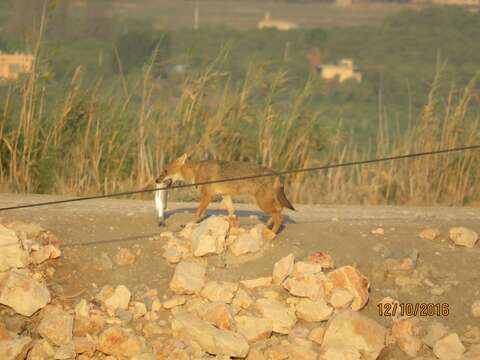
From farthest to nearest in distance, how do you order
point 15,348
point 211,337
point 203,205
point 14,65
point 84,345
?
point 14,65
point 203,205
point 211,337
point 84,345
point 15,348

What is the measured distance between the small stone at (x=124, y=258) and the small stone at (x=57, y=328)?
0.88m

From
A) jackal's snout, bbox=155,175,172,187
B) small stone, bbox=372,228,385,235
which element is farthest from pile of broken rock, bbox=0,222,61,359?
small stone, bbox=372,228,385,235

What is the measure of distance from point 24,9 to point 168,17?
192ft

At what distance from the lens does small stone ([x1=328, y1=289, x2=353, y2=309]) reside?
26.1 ft

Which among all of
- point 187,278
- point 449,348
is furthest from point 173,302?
point 449,348

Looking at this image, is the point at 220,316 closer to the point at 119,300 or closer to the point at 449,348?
the point at 119,300

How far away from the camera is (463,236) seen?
8.99 metres

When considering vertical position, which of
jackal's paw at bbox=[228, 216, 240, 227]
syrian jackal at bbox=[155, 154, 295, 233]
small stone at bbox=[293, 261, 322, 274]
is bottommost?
small stone at bbox=[293, 261, 322, 274]

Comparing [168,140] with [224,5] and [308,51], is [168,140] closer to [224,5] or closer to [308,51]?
[308,51]

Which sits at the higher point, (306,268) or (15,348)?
(306,268)

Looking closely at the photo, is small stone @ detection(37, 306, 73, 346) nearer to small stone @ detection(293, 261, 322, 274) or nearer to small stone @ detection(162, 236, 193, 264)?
small stone @ detection(162, 236, 193, 264)

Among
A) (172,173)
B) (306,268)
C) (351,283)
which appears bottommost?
(351,283)

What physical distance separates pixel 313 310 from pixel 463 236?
185cm
